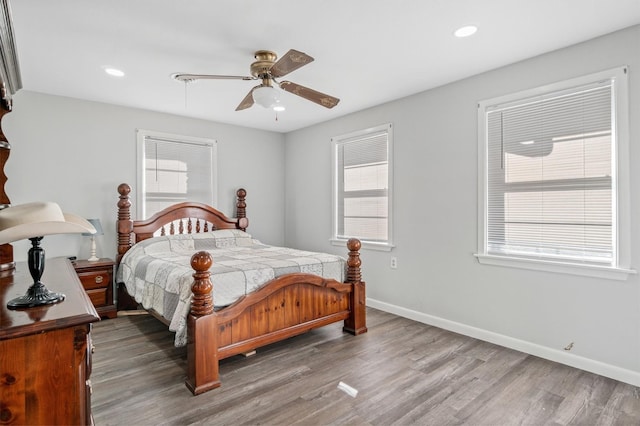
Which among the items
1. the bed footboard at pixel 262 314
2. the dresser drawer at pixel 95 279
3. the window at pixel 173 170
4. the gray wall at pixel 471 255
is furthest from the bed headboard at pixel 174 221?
the bed footboard at pixel 262 314

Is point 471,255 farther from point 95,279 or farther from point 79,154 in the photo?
point 79,154

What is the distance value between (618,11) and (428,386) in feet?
8.98

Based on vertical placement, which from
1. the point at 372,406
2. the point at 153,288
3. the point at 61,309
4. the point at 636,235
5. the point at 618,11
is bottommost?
the point at 372,406

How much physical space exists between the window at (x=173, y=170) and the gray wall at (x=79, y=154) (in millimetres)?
104

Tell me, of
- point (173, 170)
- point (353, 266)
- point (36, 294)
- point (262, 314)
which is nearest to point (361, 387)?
point (262, 314)

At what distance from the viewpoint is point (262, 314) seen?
8.95 feet

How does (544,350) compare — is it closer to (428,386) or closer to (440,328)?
(440,328)

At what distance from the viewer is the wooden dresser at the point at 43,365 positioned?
1147 mm

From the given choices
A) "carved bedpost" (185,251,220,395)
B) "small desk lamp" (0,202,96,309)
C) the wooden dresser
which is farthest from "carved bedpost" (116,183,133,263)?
the wooden dresser

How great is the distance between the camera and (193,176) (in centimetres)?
470

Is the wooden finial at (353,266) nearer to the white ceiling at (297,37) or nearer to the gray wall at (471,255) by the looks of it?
the gray wall at (471,255)

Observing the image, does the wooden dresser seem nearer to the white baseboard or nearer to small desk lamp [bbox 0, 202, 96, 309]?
small desk lamp [bbox 0, 202, 96, 309]

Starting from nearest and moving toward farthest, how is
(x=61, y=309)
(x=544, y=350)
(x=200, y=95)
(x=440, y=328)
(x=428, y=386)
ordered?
(x=61, y=309), (x=428, y=386), (x=544, y=350), (x=440, y=328), (x=200, y=95)

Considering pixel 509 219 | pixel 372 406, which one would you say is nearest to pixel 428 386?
pixel 372 406
